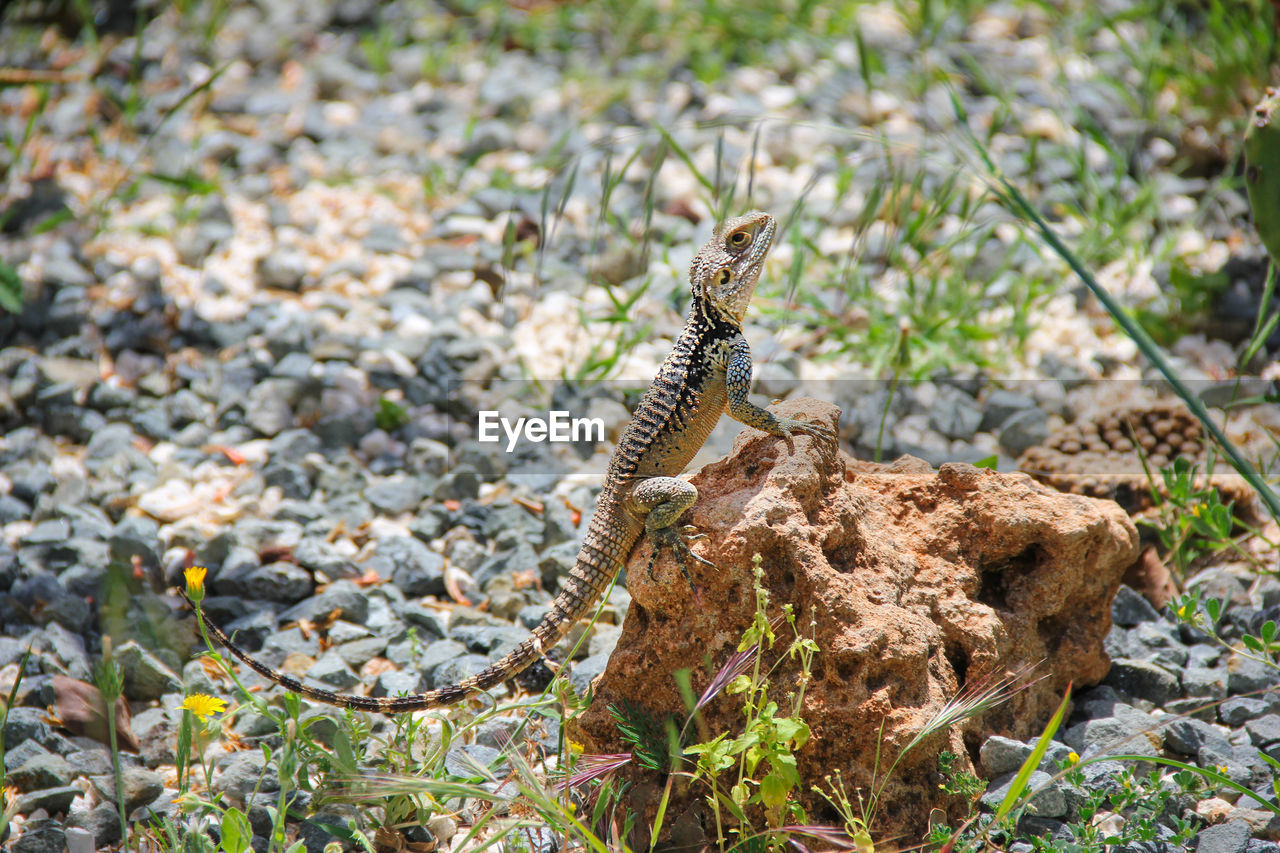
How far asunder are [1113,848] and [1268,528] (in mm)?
2107

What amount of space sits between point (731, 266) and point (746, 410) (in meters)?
0.56

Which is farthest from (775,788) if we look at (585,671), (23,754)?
(23,754)

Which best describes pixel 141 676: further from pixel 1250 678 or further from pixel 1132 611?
pixel 1250 678

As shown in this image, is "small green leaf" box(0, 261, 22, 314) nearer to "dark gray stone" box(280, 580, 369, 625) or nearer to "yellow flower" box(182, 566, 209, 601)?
"dark gray stone" box(280, 580, 369, 625)

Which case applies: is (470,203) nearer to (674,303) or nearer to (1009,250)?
(674,303)

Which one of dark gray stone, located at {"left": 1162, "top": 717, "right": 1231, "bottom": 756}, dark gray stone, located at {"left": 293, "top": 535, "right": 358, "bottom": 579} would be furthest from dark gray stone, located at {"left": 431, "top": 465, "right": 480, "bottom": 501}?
dark gray stone, located at {"left": 1162, "top": 717, "right": 1231, "bottom": 756}

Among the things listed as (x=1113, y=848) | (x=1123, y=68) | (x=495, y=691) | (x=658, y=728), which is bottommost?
(x=495, y=691)

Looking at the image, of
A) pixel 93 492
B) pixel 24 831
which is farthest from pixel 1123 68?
pixel 24 831

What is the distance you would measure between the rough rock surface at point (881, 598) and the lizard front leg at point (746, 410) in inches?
1.8

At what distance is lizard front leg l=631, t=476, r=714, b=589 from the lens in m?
A: 2.88

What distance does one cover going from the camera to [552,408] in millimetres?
5367

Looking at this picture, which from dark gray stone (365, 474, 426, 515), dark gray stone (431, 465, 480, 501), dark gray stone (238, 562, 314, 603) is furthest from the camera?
dark gray stone (431, 465, 480, 501)

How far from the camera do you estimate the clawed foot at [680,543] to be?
287 cm

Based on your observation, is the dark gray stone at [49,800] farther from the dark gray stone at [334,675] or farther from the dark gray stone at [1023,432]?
the dark gray stone at [1023,432]
